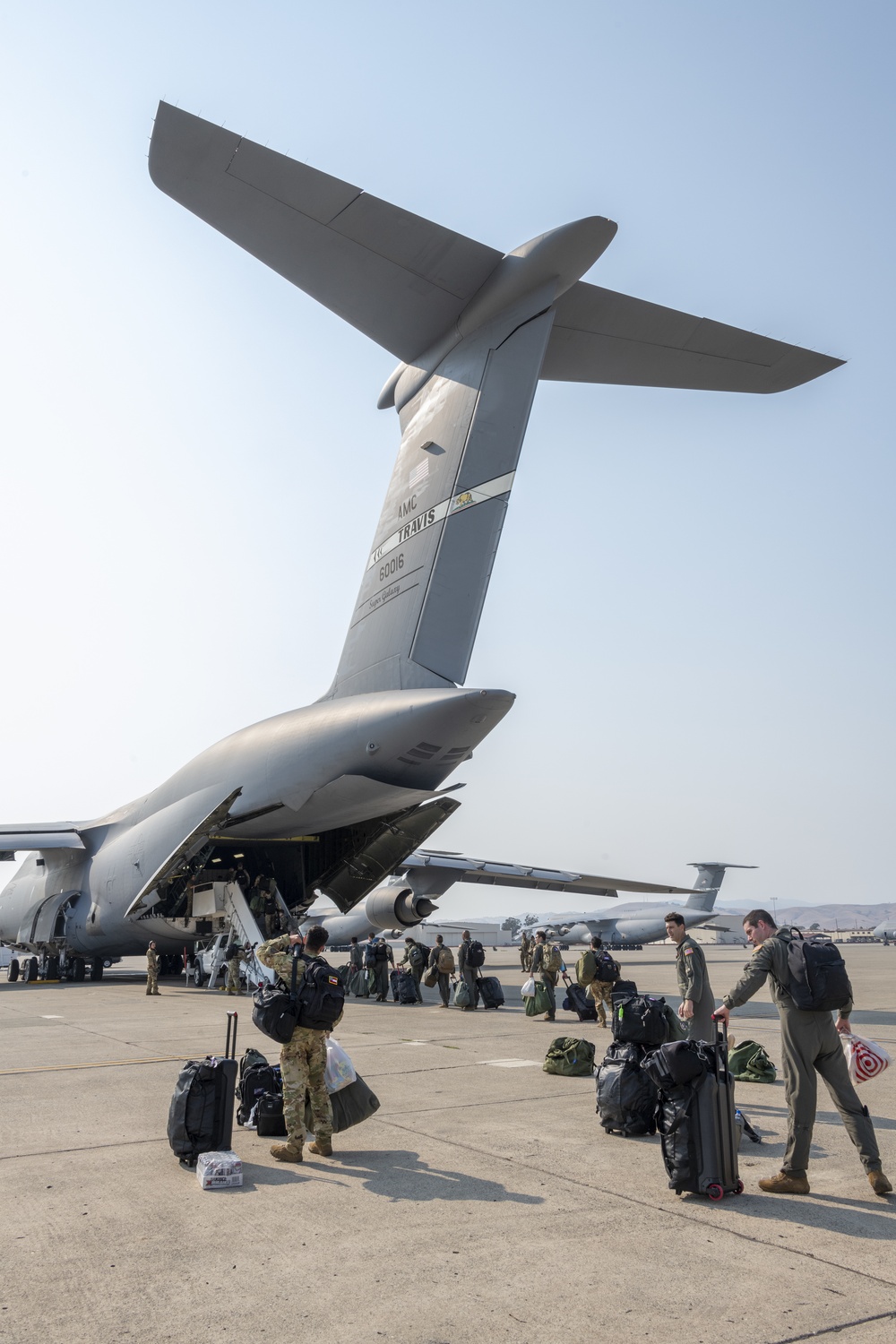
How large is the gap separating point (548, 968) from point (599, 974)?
2868 mm

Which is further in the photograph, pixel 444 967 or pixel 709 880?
pixel 709 880

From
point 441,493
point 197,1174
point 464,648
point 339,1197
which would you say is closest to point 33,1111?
point 197,1174

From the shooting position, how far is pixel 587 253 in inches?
463

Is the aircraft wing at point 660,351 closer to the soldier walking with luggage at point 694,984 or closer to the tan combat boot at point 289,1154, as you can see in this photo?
the soldier walking with luggage at point 694,984

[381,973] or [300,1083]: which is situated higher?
[300,1083]

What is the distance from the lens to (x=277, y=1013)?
4.99m

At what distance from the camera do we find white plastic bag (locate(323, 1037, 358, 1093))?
5266 mm

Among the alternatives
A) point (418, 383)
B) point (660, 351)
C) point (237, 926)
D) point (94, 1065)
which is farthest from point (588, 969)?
point (418, 383)

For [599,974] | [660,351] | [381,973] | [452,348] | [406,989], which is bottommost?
[406,989]

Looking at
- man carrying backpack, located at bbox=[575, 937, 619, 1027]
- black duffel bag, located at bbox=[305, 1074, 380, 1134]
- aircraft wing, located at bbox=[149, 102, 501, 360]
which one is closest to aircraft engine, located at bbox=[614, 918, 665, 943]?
man carrying backpack, located at bbox=[575, 937, 619, 1027]

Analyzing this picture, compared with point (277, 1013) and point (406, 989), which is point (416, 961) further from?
point (277, 1013)

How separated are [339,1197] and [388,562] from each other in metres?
9.81

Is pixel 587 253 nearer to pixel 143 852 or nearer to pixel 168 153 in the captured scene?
pixel 168 153

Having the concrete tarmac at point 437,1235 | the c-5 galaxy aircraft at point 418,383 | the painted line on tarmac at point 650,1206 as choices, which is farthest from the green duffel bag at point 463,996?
the painted line on tarmac at point 650,1206
